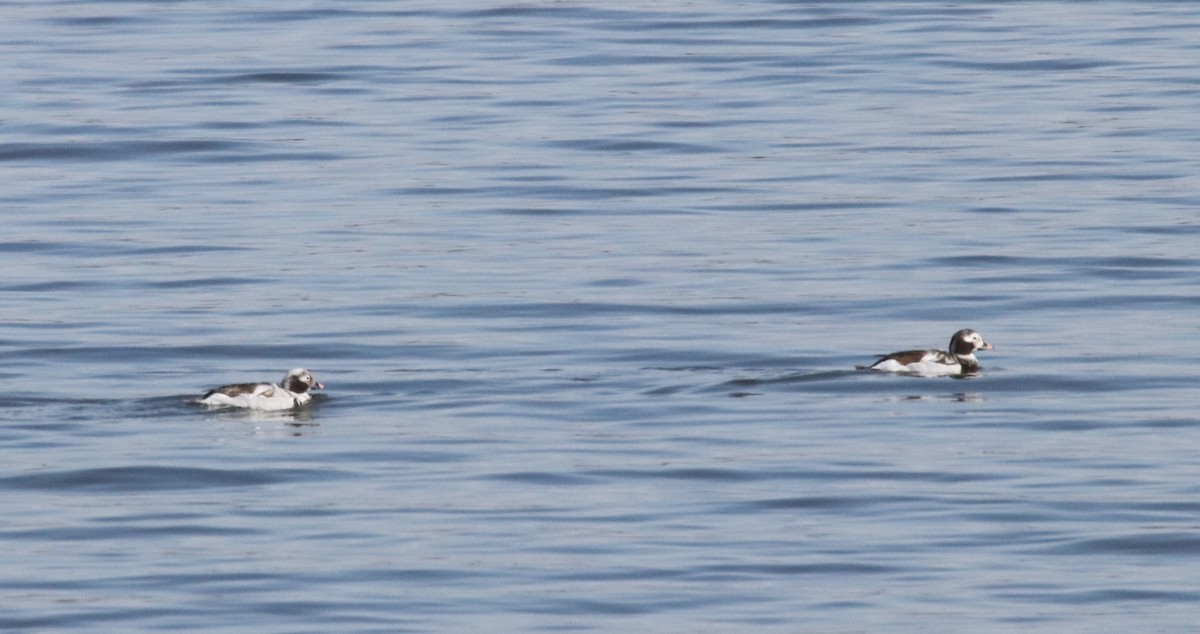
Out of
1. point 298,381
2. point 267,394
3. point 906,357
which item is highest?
point 906,357

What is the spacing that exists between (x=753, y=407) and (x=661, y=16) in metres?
26.1

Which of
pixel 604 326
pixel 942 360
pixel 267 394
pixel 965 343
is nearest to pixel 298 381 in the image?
pixel 267 394

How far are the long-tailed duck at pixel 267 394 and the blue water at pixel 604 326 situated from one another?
0.46ft

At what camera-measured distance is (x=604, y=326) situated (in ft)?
75.6

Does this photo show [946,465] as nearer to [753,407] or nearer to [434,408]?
[753,407]

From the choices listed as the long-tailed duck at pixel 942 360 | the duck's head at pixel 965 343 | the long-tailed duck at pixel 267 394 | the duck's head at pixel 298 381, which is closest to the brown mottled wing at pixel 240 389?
the long-tailed duck at pixel 267 394

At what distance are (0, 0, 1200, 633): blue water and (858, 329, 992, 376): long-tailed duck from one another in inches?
7.6

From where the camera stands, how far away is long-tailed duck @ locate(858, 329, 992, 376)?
821 inches

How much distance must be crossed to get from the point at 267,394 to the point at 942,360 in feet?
17.3

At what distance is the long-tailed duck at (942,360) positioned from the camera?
20844 mm

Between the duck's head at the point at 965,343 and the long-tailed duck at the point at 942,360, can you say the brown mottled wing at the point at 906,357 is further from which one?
the duck's head at the point at 965,343

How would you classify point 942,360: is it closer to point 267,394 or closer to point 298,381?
point 298,381

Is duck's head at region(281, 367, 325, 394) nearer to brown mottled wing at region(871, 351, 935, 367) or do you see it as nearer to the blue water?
the blue water

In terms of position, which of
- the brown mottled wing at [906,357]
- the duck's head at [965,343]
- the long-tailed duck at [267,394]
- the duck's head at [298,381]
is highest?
the duck's head at [965,343]
